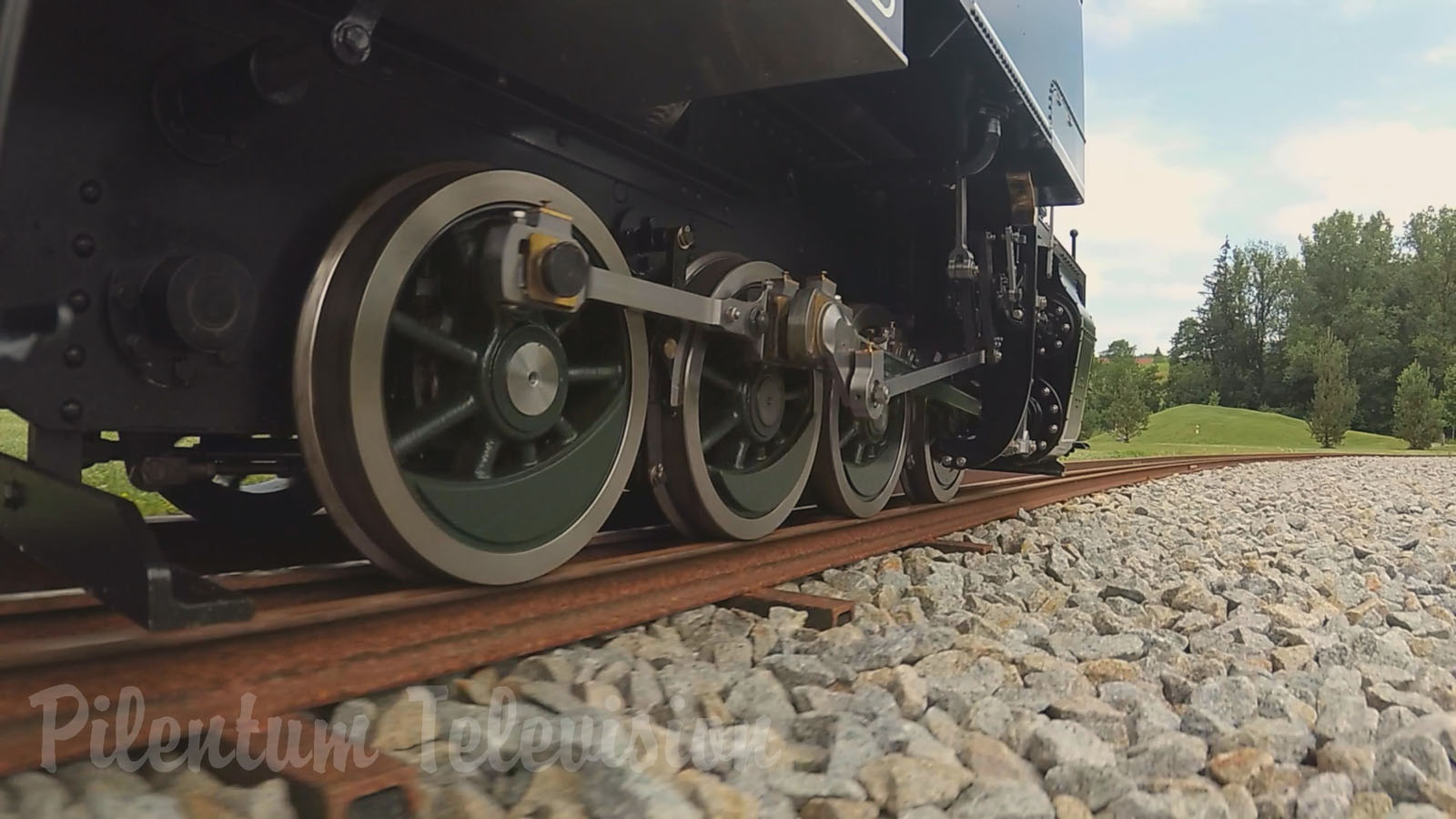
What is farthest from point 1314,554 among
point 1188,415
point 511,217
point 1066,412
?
point 1188,415

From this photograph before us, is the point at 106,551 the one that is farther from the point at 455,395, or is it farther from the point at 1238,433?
the point at 1238,433

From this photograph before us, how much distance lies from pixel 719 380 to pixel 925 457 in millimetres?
1888

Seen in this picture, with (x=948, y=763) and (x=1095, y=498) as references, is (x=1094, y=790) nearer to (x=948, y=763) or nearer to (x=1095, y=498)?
(x=948, y=763)

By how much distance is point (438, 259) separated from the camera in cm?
201

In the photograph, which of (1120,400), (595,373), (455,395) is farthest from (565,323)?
(1120,400)

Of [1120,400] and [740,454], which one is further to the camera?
[1120,400]

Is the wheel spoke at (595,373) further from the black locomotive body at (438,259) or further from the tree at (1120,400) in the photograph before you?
the tree at (1120,400)

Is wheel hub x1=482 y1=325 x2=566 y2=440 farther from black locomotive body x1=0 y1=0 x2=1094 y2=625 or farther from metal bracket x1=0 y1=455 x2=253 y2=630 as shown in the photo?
metal bracket x1=0 y1=455 x2=253 y2=630

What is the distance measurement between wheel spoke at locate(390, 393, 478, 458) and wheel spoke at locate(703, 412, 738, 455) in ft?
3.17

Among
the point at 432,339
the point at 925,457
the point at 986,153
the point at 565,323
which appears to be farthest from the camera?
the point at 925,457

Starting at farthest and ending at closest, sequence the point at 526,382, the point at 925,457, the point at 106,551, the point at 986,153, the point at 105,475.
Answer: the point at 925,457 < the point at 986,153 < the point at 105,475 < the point at 526,382 < the point at 106,551

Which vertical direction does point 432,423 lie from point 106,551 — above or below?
above

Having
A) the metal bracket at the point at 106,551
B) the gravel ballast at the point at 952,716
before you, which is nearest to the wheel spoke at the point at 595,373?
the gravel ballast at the point at 952,716

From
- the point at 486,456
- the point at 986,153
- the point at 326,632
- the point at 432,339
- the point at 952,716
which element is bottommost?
the point at 952,716
